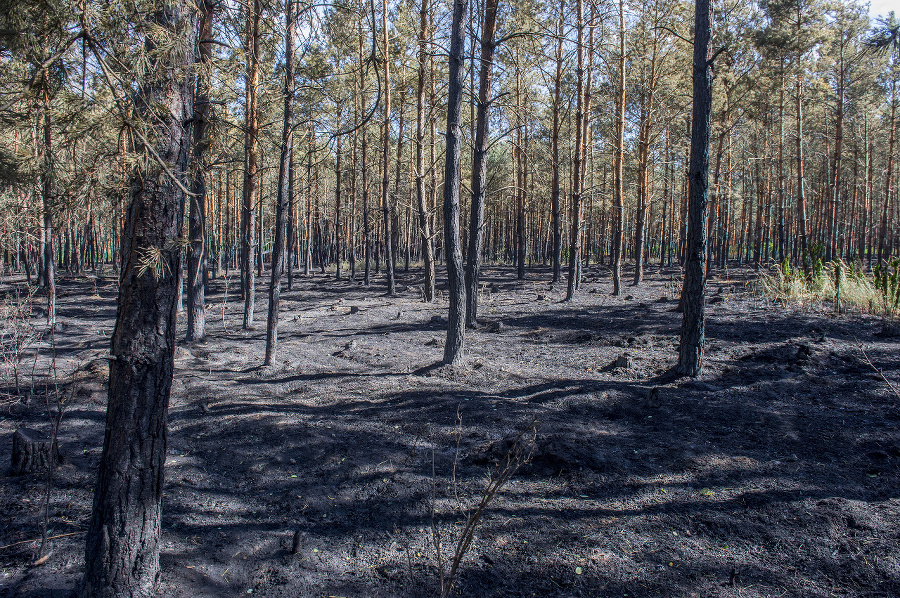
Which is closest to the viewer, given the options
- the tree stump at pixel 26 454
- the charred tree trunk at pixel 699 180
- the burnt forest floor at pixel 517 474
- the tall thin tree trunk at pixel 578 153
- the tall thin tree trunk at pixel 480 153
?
the burnt forest floor at pixel 517 474

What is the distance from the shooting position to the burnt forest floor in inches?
122

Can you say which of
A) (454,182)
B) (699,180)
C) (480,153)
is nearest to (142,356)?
(454,182)

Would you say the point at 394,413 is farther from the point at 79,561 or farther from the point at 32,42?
the point at 32,42

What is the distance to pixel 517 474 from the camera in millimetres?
4469

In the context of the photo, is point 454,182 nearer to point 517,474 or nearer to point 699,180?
point 699,180

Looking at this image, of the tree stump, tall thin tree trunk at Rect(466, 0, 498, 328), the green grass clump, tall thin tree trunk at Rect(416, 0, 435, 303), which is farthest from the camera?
tall thin tree trunk at Rect(416, 0, 435, 303)

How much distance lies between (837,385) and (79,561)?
8.01m

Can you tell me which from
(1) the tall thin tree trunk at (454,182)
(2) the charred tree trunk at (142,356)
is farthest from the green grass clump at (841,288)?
(2) the charred tree trunk at (142,356)

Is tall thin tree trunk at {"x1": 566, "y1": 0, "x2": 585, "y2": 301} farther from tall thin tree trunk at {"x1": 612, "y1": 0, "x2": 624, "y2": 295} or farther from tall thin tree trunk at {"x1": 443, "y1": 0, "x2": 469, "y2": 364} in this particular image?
tall thin tree trunk at {"x1": 443, "y1": 0, "x2": 469, "y2": 364}

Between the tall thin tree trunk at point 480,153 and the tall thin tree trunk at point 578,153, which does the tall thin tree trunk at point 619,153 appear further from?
the tall thin tree trunk at point 480,153

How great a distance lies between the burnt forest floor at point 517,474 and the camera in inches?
122

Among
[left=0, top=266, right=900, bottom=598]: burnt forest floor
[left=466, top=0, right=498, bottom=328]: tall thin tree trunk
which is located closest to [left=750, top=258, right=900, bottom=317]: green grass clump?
[left=0, top=266, right=900, bottom=598]: burnt forest floor

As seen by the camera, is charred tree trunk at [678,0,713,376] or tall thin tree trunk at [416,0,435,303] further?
tall thin tree trunk at [416,0,435,303]

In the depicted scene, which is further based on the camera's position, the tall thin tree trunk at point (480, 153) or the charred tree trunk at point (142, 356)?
the tall thin tree trunk at point (480, 153)
